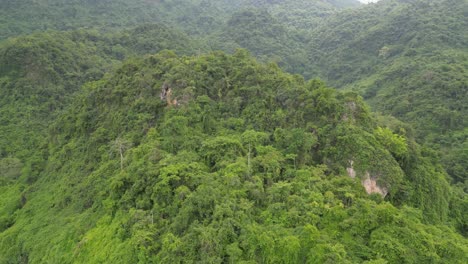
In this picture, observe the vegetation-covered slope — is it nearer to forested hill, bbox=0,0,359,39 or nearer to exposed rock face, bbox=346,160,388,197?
exposed rock face, bbox=346,160,388,197

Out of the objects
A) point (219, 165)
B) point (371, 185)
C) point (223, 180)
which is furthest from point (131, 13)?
point (371, 185)

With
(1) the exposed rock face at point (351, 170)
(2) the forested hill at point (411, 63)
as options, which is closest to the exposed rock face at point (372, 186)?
(1) the exposed rock face at point (351, 170)

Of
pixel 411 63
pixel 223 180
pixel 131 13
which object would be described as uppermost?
pixel 223 180

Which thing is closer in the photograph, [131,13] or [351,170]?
[351,170]

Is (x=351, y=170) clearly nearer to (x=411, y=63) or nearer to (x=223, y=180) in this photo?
(x=223, y=180)

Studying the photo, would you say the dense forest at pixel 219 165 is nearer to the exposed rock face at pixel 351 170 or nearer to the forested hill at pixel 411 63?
the exposed rock face at pixel 351 170

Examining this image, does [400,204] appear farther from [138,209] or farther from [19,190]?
[19,190]

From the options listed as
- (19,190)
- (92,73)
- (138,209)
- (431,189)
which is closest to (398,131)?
(431,189)
